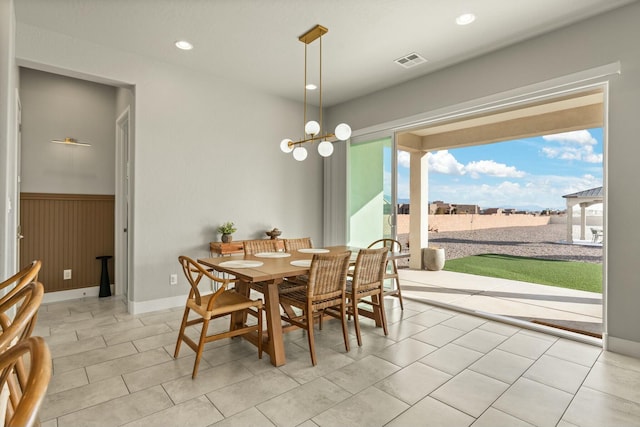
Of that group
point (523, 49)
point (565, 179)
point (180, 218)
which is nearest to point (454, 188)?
point (565, 179)

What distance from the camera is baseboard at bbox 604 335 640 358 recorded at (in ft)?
8.69

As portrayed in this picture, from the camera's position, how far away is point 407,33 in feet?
10.4

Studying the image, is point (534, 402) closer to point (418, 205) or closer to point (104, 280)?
point (104, 280)

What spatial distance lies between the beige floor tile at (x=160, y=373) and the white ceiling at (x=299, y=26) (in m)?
2.81

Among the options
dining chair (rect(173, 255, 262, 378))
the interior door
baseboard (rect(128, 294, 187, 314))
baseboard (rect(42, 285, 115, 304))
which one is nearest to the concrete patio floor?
the interior door

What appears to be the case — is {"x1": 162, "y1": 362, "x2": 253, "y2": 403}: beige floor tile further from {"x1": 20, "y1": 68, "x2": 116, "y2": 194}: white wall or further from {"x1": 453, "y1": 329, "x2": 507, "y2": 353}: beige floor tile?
{"x1": 20, "y1": 68, "x2": 116, "y2": 194}: white wall

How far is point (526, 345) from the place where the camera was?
9.55 feet

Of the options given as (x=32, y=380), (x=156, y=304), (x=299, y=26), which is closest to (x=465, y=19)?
(x=299, y=26)

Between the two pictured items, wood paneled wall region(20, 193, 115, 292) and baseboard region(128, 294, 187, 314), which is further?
wood paneled wall region(20, 193, 115, 292)

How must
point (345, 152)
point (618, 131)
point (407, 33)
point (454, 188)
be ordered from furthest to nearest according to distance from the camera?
1. point (454, 188)
2. point (345, 152)
3. point (407, 33)
4. point (618, 131)

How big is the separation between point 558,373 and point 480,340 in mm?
669

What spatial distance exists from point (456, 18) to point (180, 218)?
11.4ft

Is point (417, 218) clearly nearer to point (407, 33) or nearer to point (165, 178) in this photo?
point (407, 33)

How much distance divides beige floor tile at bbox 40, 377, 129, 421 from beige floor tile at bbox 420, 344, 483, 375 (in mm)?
2125
